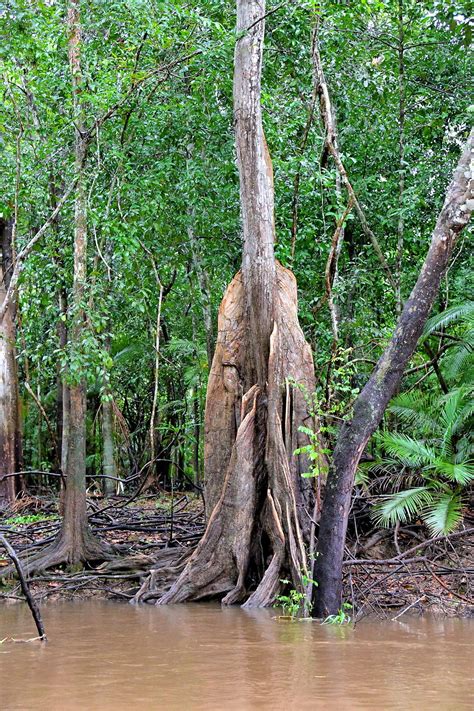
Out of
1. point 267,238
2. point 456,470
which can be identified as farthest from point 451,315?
point 267,238

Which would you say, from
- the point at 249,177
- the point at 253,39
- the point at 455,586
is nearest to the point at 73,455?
the point at 249,177

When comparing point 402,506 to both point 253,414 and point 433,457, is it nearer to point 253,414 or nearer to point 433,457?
point 433,457

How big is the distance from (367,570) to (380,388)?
2.28 m

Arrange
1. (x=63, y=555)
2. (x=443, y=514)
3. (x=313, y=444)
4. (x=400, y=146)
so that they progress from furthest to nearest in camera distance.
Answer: (x=400, y=146) → (x=63, y=555) → (x=443, y=514) → (x=313, y=444)

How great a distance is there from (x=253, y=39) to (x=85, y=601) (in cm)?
632

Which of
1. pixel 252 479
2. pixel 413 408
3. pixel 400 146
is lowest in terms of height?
pixel 252 479

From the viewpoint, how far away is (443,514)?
350 inches

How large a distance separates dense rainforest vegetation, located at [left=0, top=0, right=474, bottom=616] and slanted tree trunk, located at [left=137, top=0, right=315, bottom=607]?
0.08 feet

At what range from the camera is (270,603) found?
305 inches

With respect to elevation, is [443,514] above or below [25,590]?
above

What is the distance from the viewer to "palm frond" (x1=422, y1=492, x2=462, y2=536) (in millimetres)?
8719

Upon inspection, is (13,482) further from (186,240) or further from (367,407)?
(367,407)

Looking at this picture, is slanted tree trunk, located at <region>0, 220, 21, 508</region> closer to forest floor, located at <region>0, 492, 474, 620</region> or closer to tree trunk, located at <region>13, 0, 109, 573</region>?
forest floor, located at <region>0, 492, 474, 620</region>

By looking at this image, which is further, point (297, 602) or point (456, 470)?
point (456, 470)
